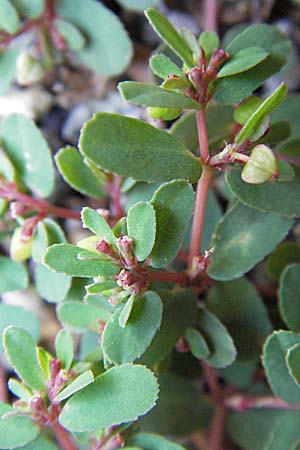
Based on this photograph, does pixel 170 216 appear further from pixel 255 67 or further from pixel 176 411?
pixel 176 411

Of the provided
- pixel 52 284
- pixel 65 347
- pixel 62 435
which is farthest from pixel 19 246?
pixel 62 435

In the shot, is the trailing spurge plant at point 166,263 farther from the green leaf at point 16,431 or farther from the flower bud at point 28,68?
the flower bud at point 28,68

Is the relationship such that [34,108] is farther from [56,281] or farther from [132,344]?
[132,344]

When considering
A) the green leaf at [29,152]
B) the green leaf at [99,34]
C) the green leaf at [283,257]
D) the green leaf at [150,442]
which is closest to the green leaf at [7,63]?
the green leaf at [99,34]

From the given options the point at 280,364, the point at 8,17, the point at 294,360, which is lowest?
the point at 280,364

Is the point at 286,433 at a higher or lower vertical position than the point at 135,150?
lower

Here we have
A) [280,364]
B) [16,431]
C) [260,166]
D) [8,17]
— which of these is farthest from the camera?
[8,17]

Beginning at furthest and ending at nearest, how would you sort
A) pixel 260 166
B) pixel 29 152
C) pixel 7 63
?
1. pixel 7 63
2. pixel 29 152
3. pixel 260 166
